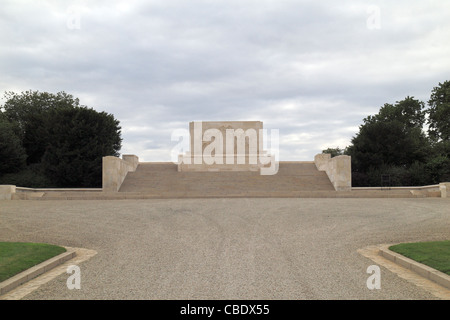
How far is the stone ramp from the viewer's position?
2940 centimetres

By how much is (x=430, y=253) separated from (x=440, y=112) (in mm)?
47176

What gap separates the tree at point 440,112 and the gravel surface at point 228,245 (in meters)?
36.5

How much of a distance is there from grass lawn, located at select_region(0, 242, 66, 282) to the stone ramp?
60.7 feet

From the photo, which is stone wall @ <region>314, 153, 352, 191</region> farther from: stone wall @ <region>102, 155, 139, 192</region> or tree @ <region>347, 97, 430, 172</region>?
stone wall @ <region>102, 155, 139, 192</region>

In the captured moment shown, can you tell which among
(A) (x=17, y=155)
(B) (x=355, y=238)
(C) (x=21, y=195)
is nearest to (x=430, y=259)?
(B) (x=355, y=238)

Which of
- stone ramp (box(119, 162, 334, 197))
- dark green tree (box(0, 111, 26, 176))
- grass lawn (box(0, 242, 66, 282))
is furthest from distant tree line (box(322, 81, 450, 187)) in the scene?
dark green tree (box(0, 111, 26, 176))

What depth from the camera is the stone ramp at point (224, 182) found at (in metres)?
29.4

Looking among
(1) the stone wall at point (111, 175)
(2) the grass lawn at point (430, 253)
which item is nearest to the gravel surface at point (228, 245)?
(2) the grass lawn at point (430, 253)

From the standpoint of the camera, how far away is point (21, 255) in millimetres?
8195

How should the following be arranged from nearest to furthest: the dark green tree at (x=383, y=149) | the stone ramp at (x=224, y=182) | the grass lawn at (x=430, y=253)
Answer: the grass lawn at (x=430, y=253)
the stone ramp at (x=224, y=182)
the dark green tree at (x=383, y=149)
